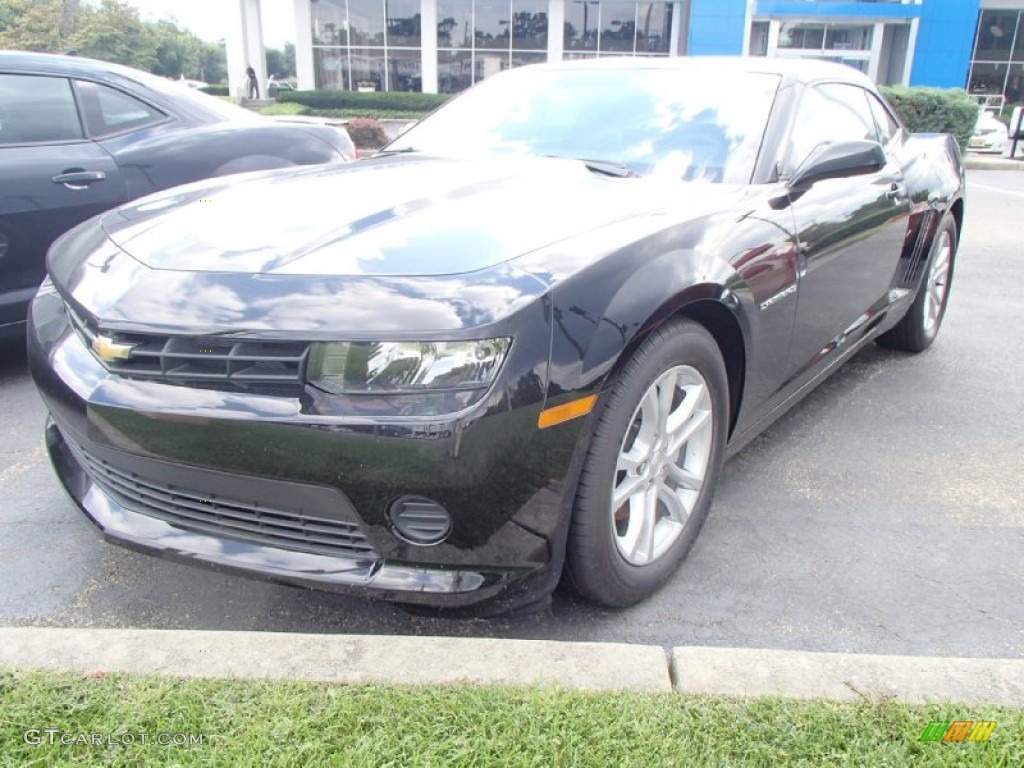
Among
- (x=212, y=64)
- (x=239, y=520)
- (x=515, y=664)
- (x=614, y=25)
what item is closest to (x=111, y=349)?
(x=239, y=520)

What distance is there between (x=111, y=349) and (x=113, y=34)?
46207 millimetres

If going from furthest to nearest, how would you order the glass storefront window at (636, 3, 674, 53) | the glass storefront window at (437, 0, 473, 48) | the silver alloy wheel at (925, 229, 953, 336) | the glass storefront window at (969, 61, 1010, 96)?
the glass storefront window at (969, 61, 1010, 96)
the glass storefront window at (636, 3, 674, 53)
the glass storefront window at (437, 0, 473, 48)
the silver alloy wheel at (925, 229, 953, 336)

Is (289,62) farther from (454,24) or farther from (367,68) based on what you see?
(454,24)

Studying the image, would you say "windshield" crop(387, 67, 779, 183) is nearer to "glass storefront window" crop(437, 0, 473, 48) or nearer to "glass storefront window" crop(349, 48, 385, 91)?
"glass storefront window" crop(437, 0, 473, 48)

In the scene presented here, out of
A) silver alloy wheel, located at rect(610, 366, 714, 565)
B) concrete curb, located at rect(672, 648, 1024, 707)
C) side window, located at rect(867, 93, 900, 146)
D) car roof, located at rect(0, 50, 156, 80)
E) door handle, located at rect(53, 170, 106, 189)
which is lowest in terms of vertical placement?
concrete curb, located at rect(672, 648, 1024, 707)

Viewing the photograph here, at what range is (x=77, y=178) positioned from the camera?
405 centimetres

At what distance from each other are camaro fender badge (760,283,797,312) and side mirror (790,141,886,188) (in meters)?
0.39

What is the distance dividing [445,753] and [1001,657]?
1.49 metres

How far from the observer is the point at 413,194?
2.56m

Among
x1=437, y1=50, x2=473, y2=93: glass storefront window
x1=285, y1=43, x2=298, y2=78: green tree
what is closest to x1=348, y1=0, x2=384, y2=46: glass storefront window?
x1=437, y1=50, x2=473, y2=93: glass storefront window

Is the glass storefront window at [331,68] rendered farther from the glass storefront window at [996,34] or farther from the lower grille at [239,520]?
the lower grille at [239,520]

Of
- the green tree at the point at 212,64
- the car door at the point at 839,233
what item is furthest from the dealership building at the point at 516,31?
the green tree at the point at 212,64

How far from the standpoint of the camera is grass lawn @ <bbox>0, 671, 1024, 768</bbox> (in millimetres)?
1691

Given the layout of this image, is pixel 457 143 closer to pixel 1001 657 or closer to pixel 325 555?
pixel 325 555
